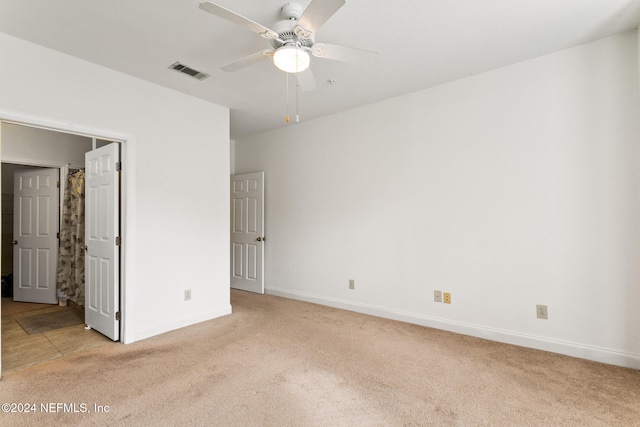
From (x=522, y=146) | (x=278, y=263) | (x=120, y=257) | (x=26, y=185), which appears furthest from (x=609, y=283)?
(x=26, y=185)

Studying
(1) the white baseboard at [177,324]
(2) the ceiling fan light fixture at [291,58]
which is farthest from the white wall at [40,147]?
(2) the ceiling fan light fixture at [291,58]

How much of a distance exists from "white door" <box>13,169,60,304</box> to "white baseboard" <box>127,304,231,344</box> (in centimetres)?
253

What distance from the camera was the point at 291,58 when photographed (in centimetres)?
211

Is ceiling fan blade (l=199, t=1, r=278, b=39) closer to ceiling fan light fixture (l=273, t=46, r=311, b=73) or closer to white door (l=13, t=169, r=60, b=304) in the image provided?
ceiling fan light fixture (l=273, t=46, r=311, b=73)

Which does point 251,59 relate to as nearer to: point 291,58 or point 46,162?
point 291,58

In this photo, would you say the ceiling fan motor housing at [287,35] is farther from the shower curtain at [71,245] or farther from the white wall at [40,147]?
the shower curtain at [71,245]

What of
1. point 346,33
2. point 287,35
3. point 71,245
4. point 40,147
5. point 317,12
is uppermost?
point 346,33

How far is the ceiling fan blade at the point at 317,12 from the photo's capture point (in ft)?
5.38

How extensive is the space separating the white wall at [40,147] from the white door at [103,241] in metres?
1.13

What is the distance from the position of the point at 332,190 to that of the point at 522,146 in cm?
231

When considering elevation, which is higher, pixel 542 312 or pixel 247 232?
pixel 247 232

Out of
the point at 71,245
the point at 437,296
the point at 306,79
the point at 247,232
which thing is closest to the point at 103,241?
the point at 71,245

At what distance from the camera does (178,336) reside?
3377 millimetres

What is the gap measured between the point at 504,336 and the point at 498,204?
130 centimetres
